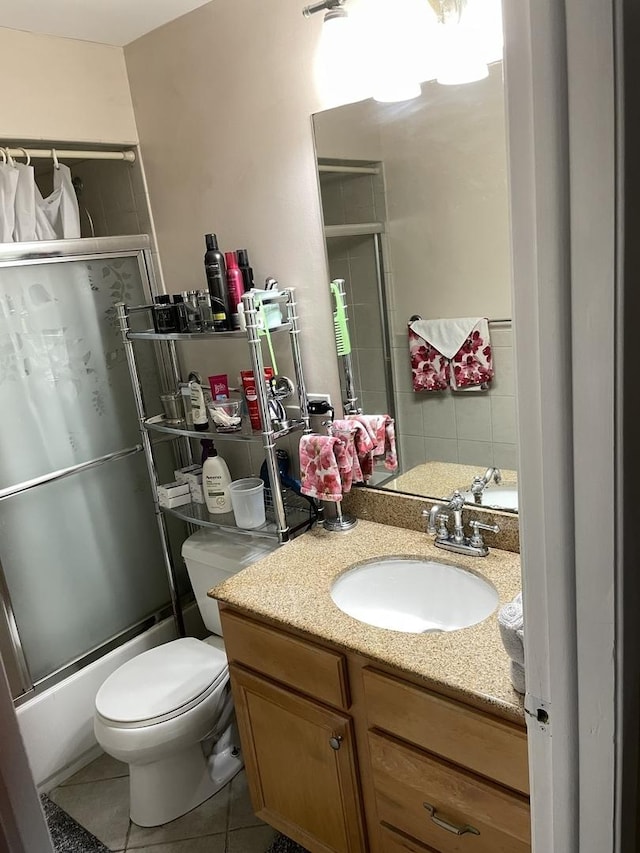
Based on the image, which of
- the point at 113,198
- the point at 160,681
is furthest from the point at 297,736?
the point at 113,198

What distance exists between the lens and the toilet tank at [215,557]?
81.9 inches

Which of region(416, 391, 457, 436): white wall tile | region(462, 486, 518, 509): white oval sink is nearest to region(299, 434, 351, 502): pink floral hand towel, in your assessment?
region(416, 391, 457, 436): white wall tile

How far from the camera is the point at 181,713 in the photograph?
1859 mm

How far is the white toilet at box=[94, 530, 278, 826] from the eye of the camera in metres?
1.84

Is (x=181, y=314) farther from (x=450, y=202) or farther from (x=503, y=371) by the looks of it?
(x=503, y=371)

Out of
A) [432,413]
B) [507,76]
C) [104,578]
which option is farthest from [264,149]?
[104,578]

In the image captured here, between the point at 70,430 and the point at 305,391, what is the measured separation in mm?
846

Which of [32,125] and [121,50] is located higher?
[121,50]

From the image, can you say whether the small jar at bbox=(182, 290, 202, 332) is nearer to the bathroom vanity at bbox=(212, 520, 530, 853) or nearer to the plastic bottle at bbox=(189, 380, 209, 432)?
the plastic bottle at bbox=(189, 380, 209, 432)

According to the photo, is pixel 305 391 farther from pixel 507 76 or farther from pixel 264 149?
pixel 507 76

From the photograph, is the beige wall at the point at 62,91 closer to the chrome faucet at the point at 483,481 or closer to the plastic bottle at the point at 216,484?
the plastic bottle at the point at 216,484

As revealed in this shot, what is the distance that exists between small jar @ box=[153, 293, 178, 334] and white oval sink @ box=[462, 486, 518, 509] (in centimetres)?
102

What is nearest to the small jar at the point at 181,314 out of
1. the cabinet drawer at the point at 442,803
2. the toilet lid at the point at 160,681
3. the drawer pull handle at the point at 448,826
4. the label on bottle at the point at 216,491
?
the label on bottle at the point at 216,491

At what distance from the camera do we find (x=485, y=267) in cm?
160
